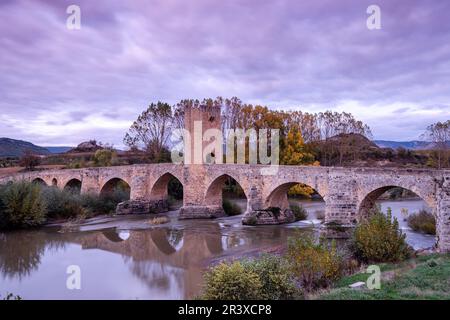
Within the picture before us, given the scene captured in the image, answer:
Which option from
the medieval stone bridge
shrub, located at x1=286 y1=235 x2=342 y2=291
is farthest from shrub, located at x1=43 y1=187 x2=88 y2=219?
shrub, located at x1=286 y1=235 x2=342 y2=291

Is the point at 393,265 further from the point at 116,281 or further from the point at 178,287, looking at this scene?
the point at 116,281

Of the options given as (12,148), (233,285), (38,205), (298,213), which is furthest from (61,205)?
(12,148)

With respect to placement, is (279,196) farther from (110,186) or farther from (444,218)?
(110,186)

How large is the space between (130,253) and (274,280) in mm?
8778

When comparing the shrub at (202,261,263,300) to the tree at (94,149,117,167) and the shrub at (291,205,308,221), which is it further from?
the tree at (94,149,117,167)

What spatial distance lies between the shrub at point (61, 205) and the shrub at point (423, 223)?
17319 mm

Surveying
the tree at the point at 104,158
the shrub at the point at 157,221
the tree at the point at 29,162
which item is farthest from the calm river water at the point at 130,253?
the tree at the point at 29,162

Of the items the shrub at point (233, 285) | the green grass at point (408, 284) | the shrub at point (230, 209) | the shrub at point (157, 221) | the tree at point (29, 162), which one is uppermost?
the tree at point (29, 162)

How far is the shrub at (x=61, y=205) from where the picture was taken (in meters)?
22.4

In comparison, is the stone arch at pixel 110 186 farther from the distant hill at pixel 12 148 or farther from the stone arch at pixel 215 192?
the distant hill at pixel 12 148

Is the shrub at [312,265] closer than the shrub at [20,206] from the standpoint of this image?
Yes

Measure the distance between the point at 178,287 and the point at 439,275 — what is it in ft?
19.8

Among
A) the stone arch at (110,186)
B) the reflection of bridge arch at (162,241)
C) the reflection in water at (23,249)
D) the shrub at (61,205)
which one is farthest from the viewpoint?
the stone arch at (110,186)
